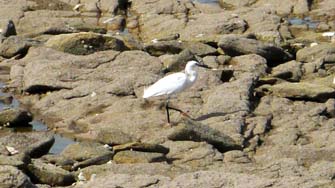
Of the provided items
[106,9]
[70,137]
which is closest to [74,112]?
[70,137]

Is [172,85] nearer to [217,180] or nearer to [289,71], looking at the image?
[289,71]

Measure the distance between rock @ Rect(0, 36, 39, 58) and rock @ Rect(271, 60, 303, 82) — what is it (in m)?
5.29

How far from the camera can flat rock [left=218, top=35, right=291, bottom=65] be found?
60.5ft

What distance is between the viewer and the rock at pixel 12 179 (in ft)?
30.8

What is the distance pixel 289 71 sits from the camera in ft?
57.9

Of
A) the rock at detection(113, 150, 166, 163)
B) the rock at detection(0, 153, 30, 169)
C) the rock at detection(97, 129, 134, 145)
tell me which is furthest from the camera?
the rock at detection(97, 129, 134, 145)

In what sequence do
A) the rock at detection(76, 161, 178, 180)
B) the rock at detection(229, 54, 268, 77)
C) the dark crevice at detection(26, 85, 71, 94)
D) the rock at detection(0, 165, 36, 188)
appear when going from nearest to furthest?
the rock at detection(0, 165, 36, 188) < the rock at detection(76, 161, 178, 180) < the dark crevice at detection(26, 85, 71, 94) < the rock at detection(229, 54, 268, 77)

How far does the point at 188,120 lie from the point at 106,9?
11.7 metres

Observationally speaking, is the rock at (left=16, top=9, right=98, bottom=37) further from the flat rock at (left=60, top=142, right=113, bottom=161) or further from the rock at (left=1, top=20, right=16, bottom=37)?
the flat rock at (left=60, top=142, right=113, bottom=161)

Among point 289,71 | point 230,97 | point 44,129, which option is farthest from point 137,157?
point 289,71

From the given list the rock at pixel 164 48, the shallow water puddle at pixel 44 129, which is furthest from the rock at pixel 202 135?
the rock at pixel 164 48

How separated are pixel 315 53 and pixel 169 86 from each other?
541 cm

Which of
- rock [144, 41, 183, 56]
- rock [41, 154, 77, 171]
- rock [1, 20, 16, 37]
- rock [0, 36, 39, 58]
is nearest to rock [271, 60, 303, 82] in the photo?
rock [144, 41, 183, 56]

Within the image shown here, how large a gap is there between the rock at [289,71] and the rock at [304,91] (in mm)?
1567
